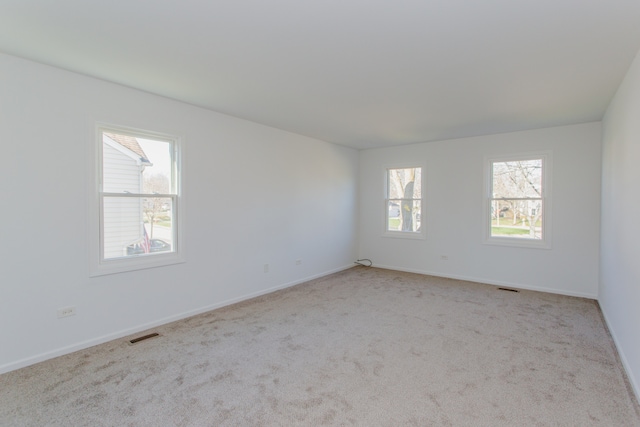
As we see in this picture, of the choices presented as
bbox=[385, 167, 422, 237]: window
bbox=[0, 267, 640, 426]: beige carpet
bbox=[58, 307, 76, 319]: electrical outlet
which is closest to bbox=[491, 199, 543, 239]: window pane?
bbox=[385, 167, 422, 237]: window

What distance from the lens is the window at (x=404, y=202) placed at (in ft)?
20.5

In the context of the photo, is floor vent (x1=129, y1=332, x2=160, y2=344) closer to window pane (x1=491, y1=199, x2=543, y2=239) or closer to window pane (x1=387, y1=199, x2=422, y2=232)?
window pane (x1=387, y1=199, x2=422, y2=232)

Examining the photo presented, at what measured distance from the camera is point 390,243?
6.58 m

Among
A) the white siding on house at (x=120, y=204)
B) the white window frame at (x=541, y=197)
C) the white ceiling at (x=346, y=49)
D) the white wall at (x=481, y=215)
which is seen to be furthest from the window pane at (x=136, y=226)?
the white window frame at (x=541, y=197)

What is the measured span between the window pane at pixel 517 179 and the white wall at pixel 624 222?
1086 mm

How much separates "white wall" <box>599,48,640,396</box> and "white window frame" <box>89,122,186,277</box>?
4.20 meters

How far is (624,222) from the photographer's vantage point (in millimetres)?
2840

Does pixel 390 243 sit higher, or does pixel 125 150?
pixel 125 150

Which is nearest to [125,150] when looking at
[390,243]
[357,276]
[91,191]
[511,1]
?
[91,191]

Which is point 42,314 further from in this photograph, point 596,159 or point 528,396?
point 596,159

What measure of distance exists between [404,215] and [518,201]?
1.98 meters

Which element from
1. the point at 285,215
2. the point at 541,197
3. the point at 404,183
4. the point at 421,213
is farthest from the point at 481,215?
the point at 285,215

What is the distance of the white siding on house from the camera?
10.5 ft

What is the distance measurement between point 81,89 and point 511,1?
3475 mm
